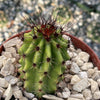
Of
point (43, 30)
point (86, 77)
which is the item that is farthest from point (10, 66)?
point (86, 77)

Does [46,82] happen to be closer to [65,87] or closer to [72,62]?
[65,87]

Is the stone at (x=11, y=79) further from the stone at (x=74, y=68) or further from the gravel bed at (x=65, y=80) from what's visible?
the stone at (x=74, y=68)

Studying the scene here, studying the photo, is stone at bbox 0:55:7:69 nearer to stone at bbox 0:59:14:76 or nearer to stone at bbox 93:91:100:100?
stone at bbox 0:59:14:76

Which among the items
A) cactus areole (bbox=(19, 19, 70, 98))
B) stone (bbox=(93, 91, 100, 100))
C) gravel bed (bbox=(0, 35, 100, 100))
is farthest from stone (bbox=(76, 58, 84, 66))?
cactus areole (bbox=(19, 19, 70, 98))

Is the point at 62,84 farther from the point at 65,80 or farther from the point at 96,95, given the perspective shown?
the point at 96,95

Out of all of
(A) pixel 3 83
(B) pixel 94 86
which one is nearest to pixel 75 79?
(B) pixel 94 86
